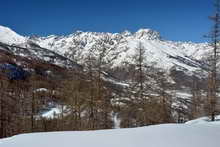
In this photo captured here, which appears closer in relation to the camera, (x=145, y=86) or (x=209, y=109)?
(x=209, y=109)

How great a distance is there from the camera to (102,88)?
112ft

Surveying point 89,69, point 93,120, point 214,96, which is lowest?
point 93,120

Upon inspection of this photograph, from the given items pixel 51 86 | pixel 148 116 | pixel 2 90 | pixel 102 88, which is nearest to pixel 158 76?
pixel 148 116

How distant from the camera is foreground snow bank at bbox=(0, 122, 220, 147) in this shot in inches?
465

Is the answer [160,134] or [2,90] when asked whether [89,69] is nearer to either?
[2,90]

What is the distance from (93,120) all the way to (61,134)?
21994 millimetres

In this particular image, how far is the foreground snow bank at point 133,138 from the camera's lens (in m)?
11.8

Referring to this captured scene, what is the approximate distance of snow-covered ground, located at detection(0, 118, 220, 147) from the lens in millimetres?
11812

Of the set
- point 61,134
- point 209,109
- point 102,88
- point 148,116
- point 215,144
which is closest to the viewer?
point 215,144

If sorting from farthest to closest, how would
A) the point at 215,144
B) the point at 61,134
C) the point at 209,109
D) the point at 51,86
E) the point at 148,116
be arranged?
the point at 51,86 → the point at 148,116 → the point at 209,109 → the point at 61,134 → the point at 215,144

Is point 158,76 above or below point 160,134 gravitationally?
above

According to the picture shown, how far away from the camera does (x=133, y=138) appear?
12414mm

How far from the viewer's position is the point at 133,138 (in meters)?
12.4

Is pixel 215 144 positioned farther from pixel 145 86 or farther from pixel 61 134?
pixel 145 86
